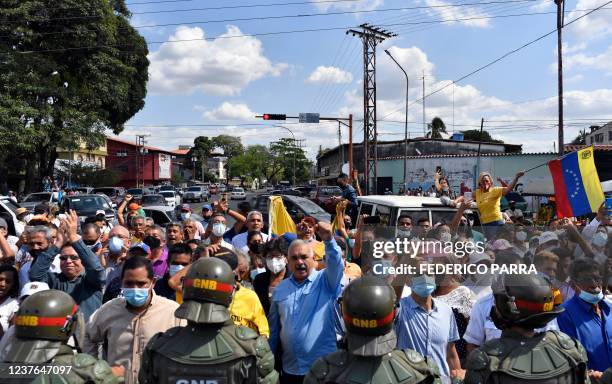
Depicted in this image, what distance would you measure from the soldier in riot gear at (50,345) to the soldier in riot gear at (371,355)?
3.23 feet

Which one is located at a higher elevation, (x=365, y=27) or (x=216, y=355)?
(x=365, y=27)

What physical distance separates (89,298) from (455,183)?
31.5 m

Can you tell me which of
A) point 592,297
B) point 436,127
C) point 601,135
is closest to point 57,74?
point 592,297

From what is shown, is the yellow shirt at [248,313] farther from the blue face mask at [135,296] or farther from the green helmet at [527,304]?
the green helmet at [527,304]

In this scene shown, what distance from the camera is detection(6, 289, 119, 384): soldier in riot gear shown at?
7.14ft

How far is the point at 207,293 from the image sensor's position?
97.6 inches

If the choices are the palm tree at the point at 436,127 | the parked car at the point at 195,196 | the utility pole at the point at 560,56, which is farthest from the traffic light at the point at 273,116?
the palm tree at the point at 436,127

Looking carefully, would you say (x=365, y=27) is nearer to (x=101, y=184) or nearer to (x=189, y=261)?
(x=189, y=261)

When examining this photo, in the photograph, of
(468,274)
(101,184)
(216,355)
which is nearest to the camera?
(216,355)

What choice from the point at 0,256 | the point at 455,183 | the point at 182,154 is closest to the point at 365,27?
the point at 455,183

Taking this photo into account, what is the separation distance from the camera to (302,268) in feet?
11.7

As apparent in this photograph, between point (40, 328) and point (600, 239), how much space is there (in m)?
5.20

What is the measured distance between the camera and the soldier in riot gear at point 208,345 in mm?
2361

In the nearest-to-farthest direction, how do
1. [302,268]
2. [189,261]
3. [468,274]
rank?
[302,268] < [468,274] < [189,261]
